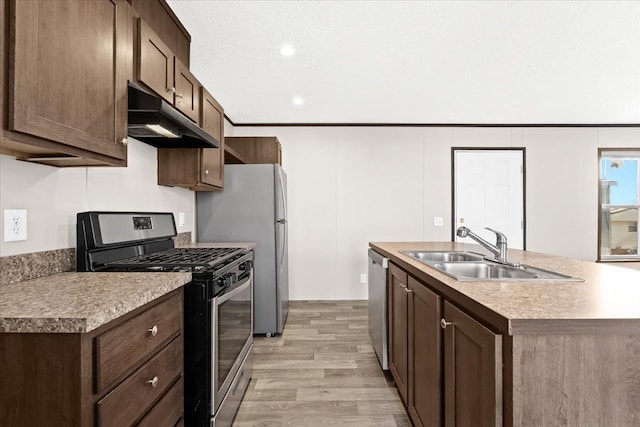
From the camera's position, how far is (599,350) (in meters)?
0.84

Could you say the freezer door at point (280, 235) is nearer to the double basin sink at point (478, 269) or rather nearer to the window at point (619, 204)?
the double basin sink at point (478, 269)

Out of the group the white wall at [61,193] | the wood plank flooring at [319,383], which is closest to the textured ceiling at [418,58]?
Answer: the white wall at [61,193]

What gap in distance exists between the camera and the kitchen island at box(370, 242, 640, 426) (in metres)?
0.83

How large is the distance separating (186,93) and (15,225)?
1.22 m

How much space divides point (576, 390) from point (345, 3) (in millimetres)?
2104

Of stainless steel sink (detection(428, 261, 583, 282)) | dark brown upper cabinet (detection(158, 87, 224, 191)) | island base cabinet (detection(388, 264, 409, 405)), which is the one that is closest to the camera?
stainless steel sink (detection(428, 261, 583, 282))

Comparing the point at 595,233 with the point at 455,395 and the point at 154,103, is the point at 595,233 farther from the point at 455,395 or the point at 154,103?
the point at 154,103

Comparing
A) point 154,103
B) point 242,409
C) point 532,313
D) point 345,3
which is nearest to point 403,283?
point 532,313

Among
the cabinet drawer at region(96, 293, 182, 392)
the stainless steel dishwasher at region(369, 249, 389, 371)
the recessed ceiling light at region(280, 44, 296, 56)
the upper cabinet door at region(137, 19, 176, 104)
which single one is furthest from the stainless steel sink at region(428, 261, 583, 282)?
the recessed ceiling light at region(280, 44, 296, 56)

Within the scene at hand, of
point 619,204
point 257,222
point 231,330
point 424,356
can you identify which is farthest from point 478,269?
point 619,204

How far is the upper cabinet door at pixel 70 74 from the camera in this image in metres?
0.92

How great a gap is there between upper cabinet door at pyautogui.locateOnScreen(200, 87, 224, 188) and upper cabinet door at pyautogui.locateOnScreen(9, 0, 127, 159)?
40.5 inches

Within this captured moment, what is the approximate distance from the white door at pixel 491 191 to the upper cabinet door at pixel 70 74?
4.18m

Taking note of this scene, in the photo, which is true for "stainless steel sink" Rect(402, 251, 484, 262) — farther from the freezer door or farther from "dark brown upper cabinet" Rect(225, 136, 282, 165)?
"dark brown upper cabinet" Rect(225, 136, 282, 165)
